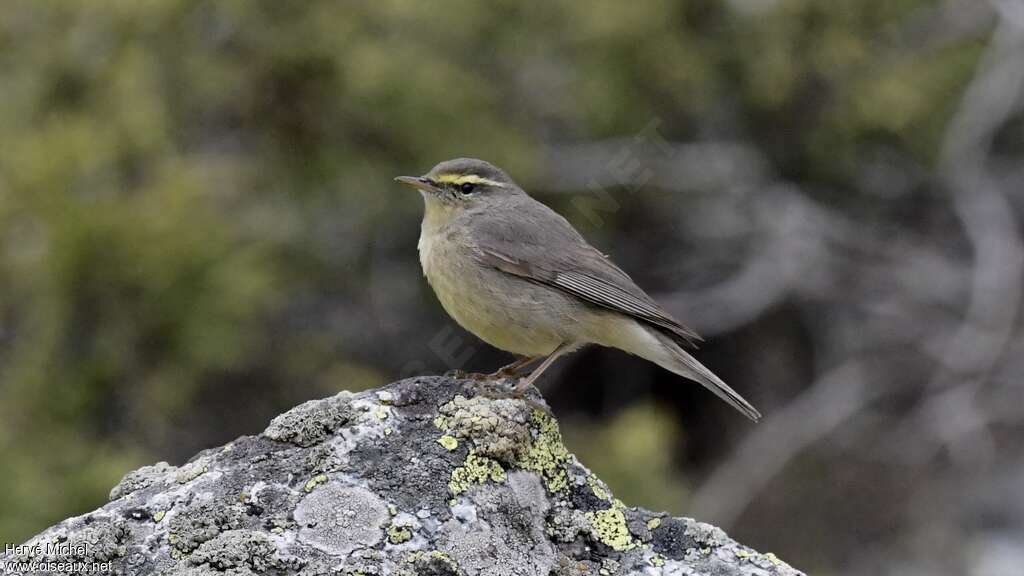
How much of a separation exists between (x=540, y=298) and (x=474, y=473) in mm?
1789

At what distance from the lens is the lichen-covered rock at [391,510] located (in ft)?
11.8

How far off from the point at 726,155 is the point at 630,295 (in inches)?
209

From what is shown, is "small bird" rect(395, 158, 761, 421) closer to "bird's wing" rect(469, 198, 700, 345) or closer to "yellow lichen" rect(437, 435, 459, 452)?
"bird's wing" rect(469, 198, 700, 345)

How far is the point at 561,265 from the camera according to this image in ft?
19.2

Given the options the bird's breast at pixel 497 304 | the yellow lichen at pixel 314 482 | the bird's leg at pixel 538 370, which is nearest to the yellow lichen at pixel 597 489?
the bird's leg at pixel 538 370

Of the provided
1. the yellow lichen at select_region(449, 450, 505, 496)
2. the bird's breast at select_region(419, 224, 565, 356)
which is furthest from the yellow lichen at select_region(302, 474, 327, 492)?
the bird's breast at select_region(419, 224, 565, 356)

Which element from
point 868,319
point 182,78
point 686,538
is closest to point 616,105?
point 868,319

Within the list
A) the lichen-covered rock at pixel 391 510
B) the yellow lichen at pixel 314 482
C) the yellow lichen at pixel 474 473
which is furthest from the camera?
the yellow lichen at pixel 474 473

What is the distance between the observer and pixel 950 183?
10602 millimetres

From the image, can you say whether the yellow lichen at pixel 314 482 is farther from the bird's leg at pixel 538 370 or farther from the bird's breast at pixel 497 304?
the bird's breast at pixel 497 304

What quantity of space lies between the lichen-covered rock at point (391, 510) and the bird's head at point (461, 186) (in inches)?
78.7

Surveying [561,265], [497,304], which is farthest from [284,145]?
[497,304]

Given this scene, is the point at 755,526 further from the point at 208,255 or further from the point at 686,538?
the point at 686,538

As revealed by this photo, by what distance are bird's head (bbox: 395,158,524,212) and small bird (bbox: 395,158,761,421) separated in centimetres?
19
